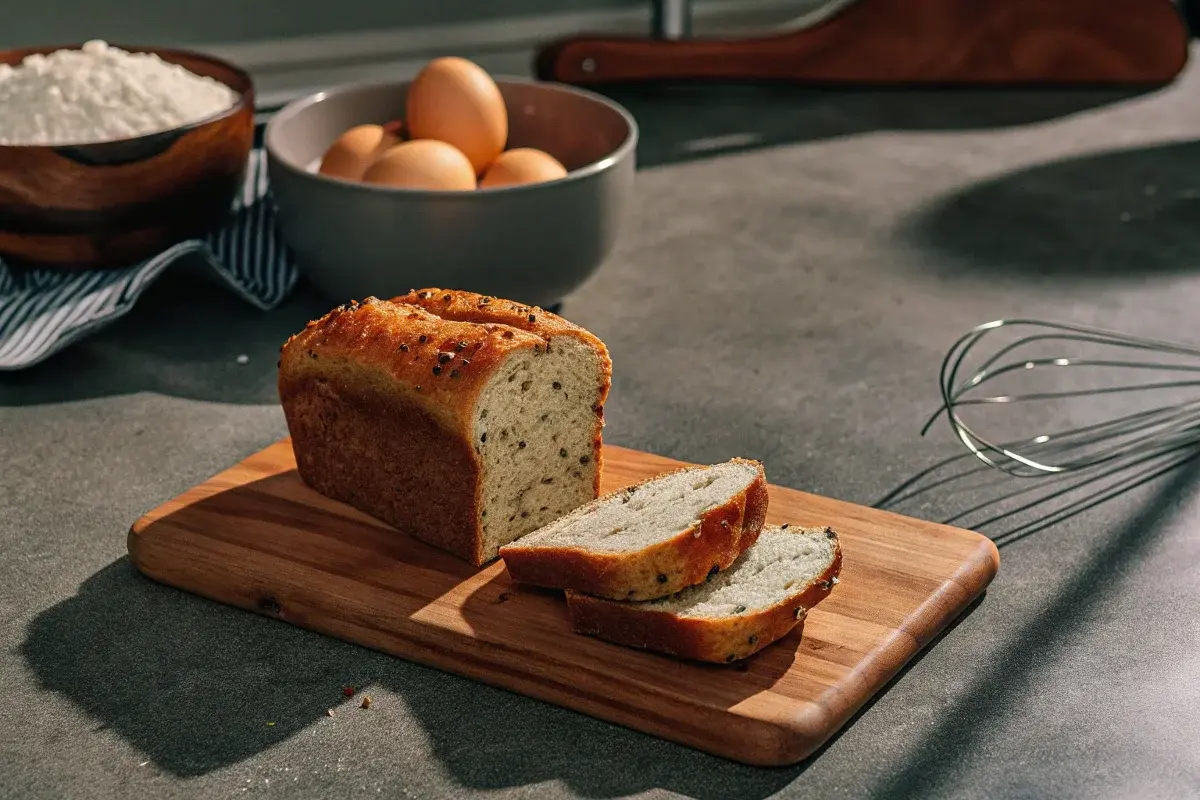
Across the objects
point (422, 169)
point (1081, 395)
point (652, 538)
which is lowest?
point (1081, 395)

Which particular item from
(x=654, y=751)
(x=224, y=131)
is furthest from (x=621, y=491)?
(x=224, y=131)

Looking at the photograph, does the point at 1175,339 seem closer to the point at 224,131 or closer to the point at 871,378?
the point at 871,378

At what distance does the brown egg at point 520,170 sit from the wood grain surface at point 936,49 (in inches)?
38.5

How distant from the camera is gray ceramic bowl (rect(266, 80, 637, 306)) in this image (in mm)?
1569

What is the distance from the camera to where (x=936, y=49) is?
8.84 feet

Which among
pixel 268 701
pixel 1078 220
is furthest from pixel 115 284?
pixel 1078 220

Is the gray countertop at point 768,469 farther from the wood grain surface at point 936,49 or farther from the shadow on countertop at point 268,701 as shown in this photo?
the wood grain surface at point 936,49

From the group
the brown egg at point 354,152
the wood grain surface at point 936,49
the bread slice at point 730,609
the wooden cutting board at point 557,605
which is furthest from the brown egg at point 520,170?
the wood grain surface at point 936,49

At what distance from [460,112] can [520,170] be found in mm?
123

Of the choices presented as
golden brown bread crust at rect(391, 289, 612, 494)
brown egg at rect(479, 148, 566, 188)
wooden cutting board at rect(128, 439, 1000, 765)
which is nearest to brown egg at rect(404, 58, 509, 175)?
brown egg at rect(479, 148, 566, 188)

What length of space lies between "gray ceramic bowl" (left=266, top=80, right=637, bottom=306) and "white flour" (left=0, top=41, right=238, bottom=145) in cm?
13

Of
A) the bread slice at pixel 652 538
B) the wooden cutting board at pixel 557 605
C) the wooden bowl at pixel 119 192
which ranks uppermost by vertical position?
the wooden bowl at pixel 119 192

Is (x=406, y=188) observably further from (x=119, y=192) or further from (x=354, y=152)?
(x=119, y=192)

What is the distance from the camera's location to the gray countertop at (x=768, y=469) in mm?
979
